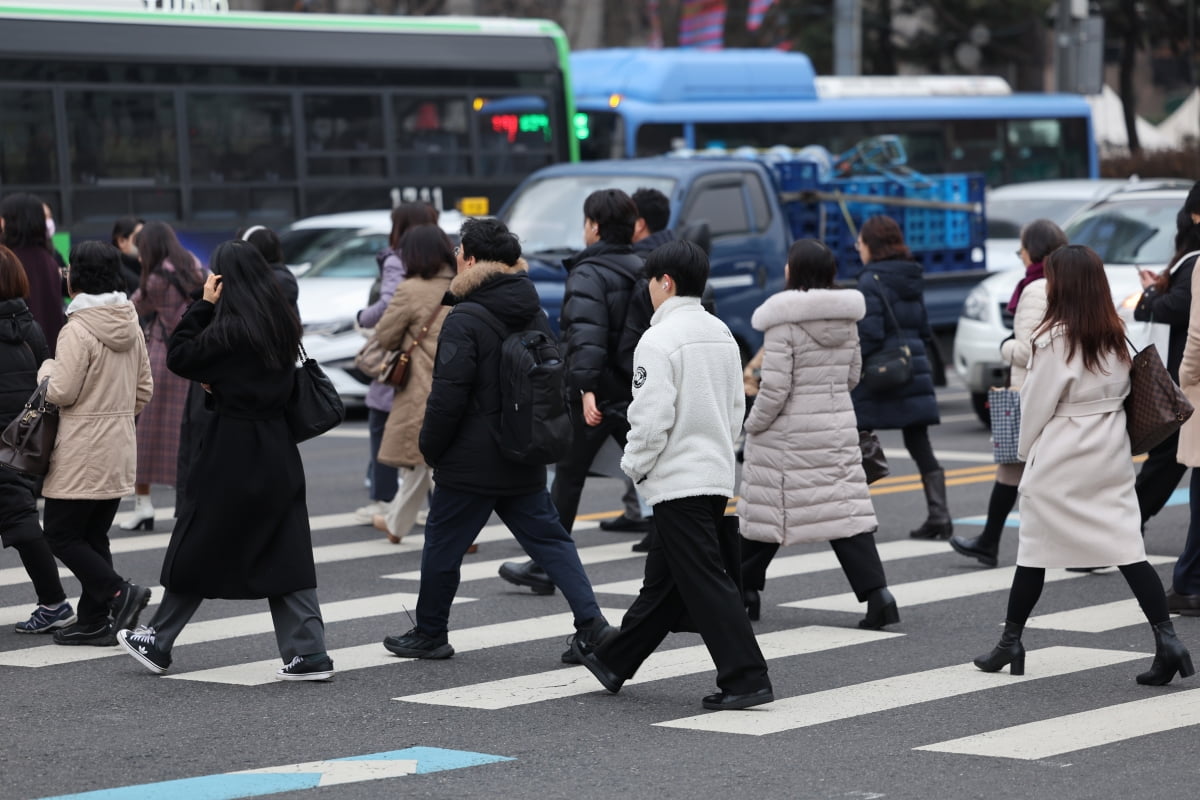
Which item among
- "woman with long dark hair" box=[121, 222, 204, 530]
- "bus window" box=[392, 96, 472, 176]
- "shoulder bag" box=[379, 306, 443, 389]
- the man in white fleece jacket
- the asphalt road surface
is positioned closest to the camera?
the asphalt road surface

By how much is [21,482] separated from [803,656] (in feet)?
10.4

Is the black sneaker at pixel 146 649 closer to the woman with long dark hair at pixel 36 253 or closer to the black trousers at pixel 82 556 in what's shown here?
the black trousers at pixel 82 556

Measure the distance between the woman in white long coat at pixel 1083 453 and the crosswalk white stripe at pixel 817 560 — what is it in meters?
2.51

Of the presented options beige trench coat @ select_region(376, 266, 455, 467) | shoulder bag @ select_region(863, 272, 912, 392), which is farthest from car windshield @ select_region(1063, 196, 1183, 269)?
beige trench coat @ select_region(376, 266, 455, 467)

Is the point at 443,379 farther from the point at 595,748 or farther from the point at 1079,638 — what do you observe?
the point at 1079,638

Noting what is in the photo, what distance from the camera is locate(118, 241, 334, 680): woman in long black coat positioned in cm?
676

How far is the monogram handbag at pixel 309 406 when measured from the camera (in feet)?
22.6

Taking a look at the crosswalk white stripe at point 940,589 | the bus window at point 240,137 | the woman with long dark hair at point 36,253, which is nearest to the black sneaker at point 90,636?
the woman with long dark hair at point 36,253

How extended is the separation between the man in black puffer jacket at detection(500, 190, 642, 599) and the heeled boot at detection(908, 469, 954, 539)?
225cm

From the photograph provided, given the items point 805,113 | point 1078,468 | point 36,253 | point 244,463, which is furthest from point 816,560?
point 805,113

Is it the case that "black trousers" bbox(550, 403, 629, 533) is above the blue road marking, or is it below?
above

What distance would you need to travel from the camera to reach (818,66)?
1658 inches

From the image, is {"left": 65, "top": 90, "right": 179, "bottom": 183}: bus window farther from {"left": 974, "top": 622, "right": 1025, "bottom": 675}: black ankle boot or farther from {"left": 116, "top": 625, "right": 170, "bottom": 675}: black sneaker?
{"left": 974, "top": 622, "right": 1025, "bottom": 675}: black ankle boot

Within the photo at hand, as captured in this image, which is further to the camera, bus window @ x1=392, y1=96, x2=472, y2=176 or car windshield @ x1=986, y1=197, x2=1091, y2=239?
car windshield @ x1=986, y1=197, x2=1091, y2=239
